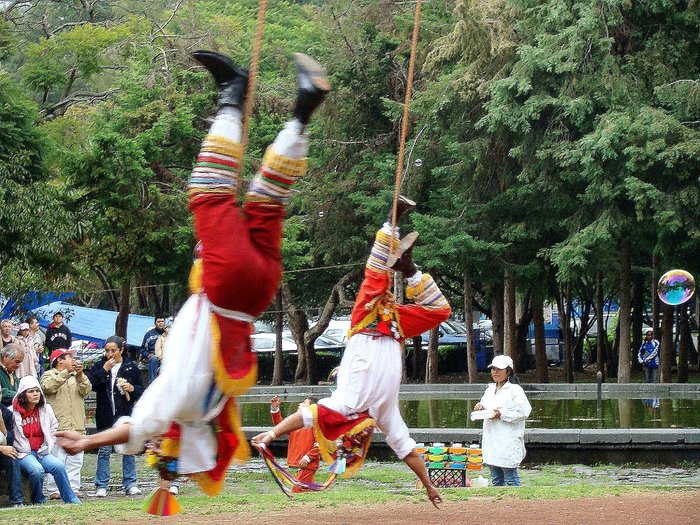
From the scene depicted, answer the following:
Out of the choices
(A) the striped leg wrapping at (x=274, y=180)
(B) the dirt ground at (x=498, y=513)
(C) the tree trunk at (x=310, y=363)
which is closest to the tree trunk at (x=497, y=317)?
(C) the tree trunk at (x=310, y=363)

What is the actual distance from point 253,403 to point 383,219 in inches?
259

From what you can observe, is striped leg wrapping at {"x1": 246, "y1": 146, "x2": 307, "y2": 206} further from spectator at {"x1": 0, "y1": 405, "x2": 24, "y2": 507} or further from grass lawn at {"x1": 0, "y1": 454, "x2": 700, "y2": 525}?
spectator at {"x1": 0, "y1": 405, "x2": 24, "y2": 507}

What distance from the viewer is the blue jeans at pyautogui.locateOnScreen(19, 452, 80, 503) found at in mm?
12750

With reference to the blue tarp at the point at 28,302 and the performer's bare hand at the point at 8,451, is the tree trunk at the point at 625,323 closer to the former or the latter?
the blue tarp at the point at 28,302

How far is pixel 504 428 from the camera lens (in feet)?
42.3

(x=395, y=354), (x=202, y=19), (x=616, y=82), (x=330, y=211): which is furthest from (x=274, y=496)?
(x=202, y=19)

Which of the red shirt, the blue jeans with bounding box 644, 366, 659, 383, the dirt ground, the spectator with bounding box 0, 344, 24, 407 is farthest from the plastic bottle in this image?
the blue jeans with bounding box 644, 366, 659, 383

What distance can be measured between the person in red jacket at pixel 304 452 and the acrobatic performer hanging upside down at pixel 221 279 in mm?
3524

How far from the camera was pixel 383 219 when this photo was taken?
109ft

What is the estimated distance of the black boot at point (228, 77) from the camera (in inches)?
261

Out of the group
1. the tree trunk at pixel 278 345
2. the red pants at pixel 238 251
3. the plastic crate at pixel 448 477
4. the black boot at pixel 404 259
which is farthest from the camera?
the tree trunk at pixel 278 345

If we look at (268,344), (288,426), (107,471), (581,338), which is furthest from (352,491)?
(581,338)

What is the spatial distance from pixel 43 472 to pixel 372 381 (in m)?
4.82

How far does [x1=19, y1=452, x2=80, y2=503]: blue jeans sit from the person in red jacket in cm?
241
